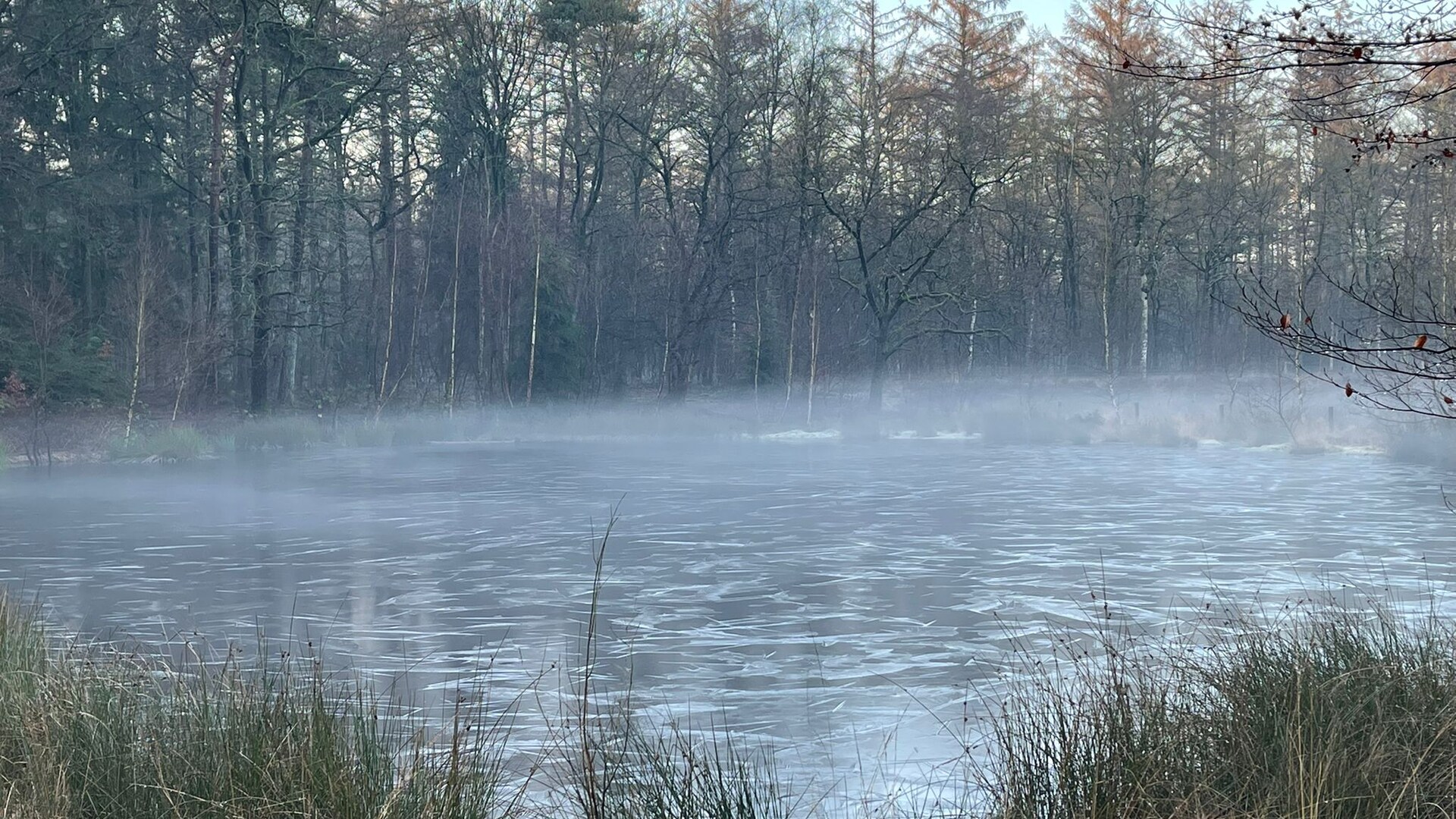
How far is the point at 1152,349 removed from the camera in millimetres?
44531

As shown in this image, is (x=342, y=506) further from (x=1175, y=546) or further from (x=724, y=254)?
(x=724, y=254)

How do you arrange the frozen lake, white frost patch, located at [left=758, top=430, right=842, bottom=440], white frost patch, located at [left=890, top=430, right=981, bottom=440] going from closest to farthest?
the frozen lake < white frost patch, located at [left=890, top=430, right=981, bottom=440] < white frost patch, located at [left=758, top=430, right=842, bottom=440]

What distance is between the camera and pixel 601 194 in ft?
147

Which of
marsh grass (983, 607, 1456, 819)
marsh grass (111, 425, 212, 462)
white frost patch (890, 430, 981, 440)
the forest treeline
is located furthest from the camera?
white frost patch (890, 430, 981, 440)

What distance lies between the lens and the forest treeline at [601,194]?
31.3 meters

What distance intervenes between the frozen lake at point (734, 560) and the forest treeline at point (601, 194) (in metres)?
8.94

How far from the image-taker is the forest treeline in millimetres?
31281

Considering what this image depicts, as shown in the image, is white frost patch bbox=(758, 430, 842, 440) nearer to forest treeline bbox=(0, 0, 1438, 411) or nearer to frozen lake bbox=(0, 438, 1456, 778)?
forest treeline bbox=(0, 0, 1438, 411)

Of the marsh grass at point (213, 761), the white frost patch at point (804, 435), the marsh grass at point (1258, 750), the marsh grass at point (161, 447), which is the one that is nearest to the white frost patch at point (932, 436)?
the white frost patch at point (804, 435)

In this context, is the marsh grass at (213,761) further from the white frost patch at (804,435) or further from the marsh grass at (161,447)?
the white frost patch at (804,435)

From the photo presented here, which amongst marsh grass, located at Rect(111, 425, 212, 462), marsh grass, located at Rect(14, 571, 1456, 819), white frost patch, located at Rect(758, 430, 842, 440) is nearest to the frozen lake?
marsh grass, located at Rect(111, 425, 212, 462)

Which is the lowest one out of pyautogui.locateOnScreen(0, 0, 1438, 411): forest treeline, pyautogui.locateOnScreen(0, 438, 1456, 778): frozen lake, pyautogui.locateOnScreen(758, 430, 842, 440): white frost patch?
pyautogui.locateOnScreen(0, 438, 1456, 778): frozen lake

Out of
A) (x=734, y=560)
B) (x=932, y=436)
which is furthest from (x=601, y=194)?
(x=734, y=560)

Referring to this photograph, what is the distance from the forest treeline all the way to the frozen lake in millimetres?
8941
